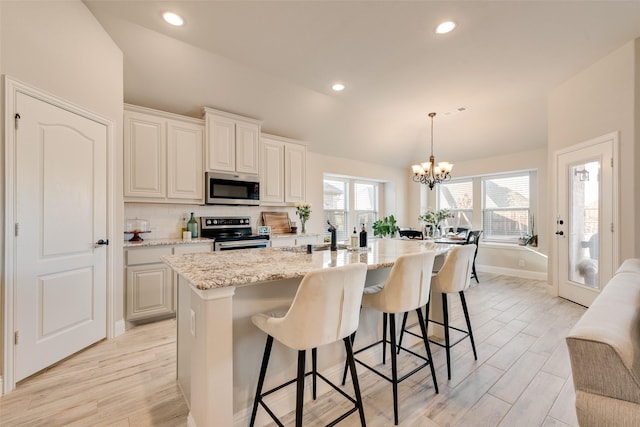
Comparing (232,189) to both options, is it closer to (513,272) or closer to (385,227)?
(385,227)

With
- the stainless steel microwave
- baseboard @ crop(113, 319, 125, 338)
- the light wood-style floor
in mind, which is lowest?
the light wood-style floor

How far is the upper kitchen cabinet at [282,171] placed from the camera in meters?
4.46

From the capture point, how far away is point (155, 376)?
216 cm

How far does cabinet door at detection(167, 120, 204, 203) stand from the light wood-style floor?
1682 millimetres

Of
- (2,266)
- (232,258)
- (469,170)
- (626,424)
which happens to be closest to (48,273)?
(2,266)

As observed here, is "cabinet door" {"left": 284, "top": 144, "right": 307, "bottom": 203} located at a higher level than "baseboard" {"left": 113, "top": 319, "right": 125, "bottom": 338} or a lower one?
higher

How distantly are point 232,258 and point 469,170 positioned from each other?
19.3 feet

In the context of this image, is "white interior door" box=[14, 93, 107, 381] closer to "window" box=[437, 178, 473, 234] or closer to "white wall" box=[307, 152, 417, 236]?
"white wall" box=[307, 152, 417, 236]

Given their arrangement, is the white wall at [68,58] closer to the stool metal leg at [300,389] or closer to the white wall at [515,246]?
the stool metal leg at [300,389]

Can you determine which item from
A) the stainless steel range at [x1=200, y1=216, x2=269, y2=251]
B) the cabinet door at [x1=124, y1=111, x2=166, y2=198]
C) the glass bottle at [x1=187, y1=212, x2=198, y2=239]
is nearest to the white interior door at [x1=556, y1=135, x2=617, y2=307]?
the stainless steel range at [x1=200, y1=216, x2=269, y2=251]

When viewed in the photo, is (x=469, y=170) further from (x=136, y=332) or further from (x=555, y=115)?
(x=136, y=332)

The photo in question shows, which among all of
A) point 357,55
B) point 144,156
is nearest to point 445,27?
point 357,55

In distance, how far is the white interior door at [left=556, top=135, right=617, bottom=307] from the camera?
3291 millimetres

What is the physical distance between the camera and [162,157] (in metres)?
3.47
